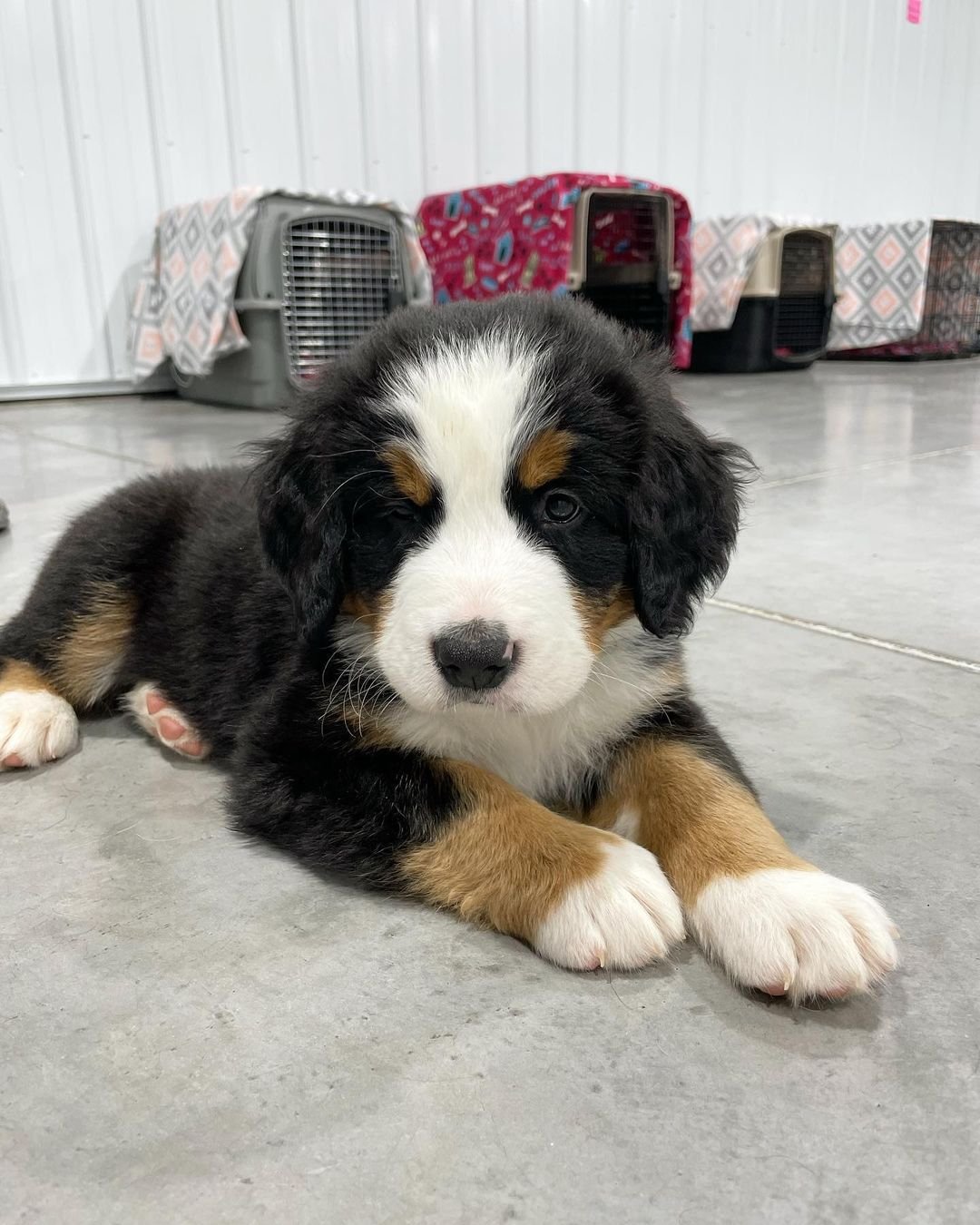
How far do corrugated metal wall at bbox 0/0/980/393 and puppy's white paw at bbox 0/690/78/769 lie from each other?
6.08 meters

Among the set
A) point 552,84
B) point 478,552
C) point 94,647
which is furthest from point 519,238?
point 478,552

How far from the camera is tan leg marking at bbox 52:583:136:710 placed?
7.87ft

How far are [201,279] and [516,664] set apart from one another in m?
6.07

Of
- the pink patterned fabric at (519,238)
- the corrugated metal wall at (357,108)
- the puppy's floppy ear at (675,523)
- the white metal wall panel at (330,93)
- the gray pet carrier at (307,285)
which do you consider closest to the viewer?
the puppy's floppy ear at (675,523)

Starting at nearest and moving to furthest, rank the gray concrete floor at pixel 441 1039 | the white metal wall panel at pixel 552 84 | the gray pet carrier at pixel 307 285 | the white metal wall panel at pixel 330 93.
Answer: the gray concrete floor at pixel 441 1039, the gray pet carrier at pixel 307 285, the white metal wall panel at pixel 330 93, the white metal wall panel at pixel 552 84

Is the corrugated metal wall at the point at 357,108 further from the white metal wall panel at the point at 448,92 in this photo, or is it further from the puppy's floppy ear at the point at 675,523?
the puppy's floppy ear at the point at 675,523

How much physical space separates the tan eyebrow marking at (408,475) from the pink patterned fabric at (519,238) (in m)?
5.75

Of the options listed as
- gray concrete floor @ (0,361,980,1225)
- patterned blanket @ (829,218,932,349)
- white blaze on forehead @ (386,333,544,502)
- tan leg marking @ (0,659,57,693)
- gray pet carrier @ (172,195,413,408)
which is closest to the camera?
gray concrete floor @ (0,361,980,1225)

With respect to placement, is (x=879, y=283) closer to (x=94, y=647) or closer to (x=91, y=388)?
(x=91, y=388)

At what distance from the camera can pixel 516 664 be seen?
148 centimetres

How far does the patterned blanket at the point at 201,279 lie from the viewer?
6.57m

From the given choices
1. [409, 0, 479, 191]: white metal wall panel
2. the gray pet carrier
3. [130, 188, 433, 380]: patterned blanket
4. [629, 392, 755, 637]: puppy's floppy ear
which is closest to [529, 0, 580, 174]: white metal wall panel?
[409, 0, 479, 191]: white metal wall panel

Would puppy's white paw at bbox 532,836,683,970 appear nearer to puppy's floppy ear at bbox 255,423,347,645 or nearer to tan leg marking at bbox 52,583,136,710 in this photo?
puppy's floppy ear at bbox 255,423,347,645

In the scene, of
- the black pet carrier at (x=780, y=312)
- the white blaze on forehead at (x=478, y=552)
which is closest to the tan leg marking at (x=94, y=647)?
the white blaze on forehead at (x=478, y=552)
